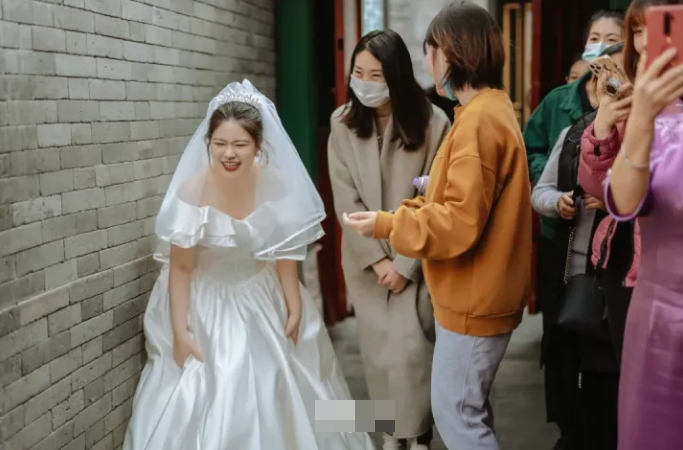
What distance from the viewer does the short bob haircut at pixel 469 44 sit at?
2.19 m

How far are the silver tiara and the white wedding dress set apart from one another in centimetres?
37

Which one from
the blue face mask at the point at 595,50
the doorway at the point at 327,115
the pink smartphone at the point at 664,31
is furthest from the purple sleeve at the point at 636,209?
the doorway at the point at 327,115

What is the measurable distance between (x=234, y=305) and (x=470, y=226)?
98 cm

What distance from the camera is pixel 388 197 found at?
119 inches

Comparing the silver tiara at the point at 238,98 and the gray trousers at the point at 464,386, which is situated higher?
the silver tiara at the point at 238,98

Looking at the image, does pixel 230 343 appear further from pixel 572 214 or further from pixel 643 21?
pixel 643 21

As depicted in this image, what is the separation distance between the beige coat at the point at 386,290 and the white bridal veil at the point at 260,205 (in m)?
0.19

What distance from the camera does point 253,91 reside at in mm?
2867

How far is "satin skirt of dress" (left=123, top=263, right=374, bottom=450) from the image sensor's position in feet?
8.39

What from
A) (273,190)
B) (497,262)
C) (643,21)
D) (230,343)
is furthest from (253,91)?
(643,21)

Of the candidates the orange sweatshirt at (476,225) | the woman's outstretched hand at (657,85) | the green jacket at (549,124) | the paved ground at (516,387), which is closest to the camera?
the woman's outstretched hand at (657,85)

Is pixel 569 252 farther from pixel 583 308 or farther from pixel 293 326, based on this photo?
pixel 293 326

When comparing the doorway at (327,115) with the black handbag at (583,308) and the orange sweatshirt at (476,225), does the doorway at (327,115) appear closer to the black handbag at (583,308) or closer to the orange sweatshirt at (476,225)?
the black handbag at (583,308)

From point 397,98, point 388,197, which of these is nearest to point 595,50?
point 397,98
